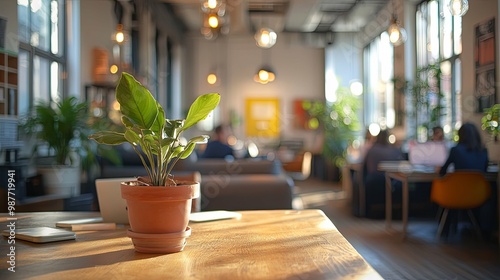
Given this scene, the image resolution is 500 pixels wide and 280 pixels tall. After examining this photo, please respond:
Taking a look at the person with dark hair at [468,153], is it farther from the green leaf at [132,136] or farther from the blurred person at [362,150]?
the green leaf at [132,136]

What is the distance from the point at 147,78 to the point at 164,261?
10527mm

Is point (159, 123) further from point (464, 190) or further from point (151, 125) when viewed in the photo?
point (464, 190)

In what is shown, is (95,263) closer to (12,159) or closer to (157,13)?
(12,159)

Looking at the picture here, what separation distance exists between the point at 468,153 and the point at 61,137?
4.31 meters

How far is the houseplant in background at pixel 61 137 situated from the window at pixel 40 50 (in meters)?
0.32

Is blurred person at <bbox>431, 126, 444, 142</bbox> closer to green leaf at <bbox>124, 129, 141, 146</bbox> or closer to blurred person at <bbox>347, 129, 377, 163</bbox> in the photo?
blurred person at <bbox>347, 129, 377, 163</bbox>

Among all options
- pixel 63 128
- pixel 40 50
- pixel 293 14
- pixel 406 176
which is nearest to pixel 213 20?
pixel 63 128

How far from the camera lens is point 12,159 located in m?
6.02

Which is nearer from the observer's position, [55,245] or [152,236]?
[152,236]

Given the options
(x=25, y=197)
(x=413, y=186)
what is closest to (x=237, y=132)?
(x=413, y=186)

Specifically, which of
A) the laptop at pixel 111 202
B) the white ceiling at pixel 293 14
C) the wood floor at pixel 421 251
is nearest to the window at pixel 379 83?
the white ceiling at pixel 293 14

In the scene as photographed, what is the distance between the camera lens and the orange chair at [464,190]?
657cm

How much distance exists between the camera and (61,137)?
658 cm

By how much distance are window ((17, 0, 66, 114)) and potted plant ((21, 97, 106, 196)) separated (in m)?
0.32
